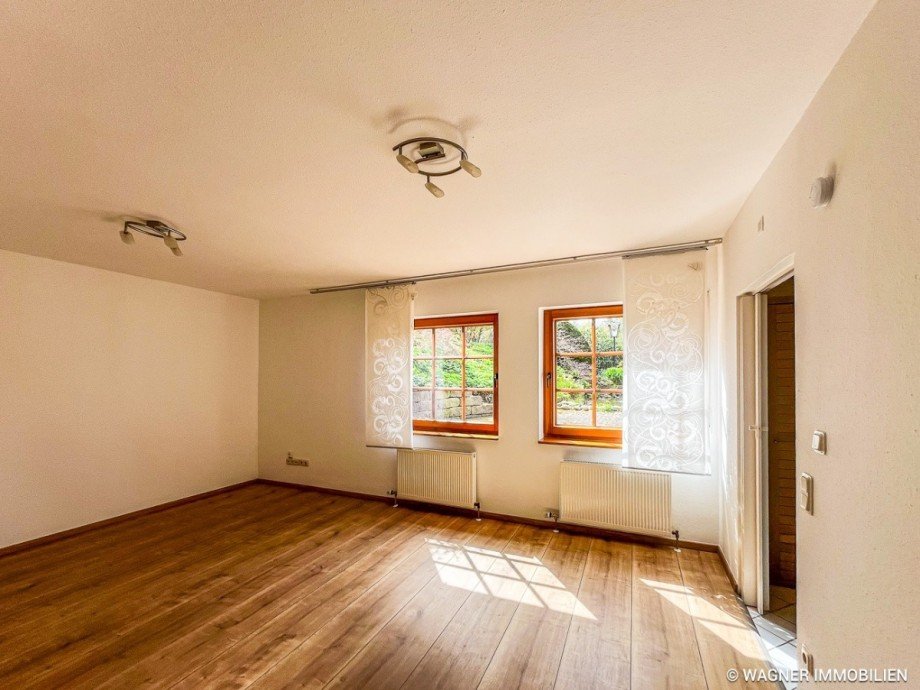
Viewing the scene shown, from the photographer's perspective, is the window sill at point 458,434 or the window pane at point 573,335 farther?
the window sill at point 458,434

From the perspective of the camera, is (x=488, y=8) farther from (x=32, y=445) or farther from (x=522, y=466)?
(x=32, y=445)

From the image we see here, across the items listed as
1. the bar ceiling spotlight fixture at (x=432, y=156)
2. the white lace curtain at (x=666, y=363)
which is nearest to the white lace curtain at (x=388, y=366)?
the white lace curtain at (x=666, y=363)

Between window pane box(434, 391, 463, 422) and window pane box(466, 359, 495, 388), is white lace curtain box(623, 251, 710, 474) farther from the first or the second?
window pane box(434, 391, 463, 422)

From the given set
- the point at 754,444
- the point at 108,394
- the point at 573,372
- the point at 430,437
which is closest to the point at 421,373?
the point at 430,437

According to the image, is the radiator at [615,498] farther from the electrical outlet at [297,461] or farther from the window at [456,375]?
the electrical outlet at [297,461]

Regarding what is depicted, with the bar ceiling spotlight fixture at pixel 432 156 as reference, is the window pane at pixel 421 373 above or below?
below

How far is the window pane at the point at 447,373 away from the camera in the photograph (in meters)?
4.57

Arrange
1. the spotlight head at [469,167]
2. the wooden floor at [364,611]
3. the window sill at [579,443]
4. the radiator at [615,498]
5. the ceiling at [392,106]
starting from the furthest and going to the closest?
the window sill at [579,443]
the radiator at [615,498]
the wooden floor at [364,611]
the spotlight head at [469,167]
the ceiling at [392,106]

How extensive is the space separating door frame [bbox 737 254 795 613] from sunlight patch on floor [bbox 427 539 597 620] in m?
1.07

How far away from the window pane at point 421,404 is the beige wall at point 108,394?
2410mm

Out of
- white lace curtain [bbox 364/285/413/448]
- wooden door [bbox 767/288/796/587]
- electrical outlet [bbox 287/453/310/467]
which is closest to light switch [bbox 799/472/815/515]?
wooden door [bbox 767/288/796/587]

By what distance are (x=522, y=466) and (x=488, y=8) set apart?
3.70 metres

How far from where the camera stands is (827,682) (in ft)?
4.61

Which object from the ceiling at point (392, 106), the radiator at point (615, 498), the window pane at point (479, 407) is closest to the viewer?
the ceiling at point (392, 106)
